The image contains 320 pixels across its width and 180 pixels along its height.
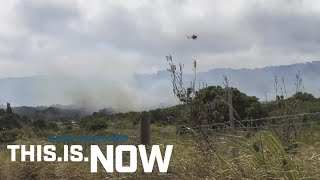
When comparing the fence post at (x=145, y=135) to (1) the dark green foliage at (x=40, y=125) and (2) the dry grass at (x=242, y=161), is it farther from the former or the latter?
(1) the dark green foliage at (x=40, y=125)

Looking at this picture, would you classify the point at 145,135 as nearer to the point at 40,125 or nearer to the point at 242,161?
the point at 242,161

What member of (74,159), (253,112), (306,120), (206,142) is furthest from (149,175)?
(253,112)

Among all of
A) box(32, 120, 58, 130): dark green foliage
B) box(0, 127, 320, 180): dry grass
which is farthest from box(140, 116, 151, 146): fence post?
box(32, 120, 58, 130): dark green foliage

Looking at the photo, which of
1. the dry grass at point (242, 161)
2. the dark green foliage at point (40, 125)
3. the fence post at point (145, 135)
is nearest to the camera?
the dry grass at point (242, 161)

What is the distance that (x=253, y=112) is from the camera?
746 inches

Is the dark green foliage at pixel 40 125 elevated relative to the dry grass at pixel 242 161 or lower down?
elevated

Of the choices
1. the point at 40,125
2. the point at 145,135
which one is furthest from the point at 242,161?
the point at 40,125

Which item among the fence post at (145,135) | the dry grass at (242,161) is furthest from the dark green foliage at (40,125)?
the dry grass at (242,161)

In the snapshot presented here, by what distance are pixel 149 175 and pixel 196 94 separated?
144 cm

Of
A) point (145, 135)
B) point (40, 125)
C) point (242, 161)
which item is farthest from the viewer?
point (40, 125)

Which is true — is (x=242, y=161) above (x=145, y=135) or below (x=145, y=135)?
below

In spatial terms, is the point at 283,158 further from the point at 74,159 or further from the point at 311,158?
the point at 74,159

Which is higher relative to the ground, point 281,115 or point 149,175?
point 281,115

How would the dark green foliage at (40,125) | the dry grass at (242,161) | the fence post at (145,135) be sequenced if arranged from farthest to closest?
the dark green foliage at (40,125) → the fence post at (145,135) → the dry grass at (242,161)
